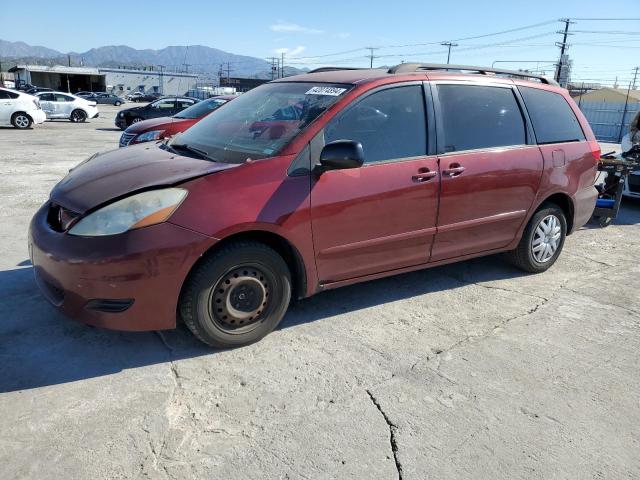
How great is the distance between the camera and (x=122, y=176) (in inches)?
127

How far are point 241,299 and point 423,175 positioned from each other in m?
1.60

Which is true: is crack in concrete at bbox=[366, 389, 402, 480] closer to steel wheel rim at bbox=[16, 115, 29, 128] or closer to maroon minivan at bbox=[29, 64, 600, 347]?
maroon minivan at bbox=[29, 64, 600, 347]

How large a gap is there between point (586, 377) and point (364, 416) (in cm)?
151

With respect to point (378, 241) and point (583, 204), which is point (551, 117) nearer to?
point (583, 204)

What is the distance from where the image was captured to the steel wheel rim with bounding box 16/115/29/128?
19.3 meters

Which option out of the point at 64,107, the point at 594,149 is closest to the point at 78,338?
the point at 594,149

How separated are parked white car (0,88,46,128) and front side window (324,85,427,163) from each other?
1959 cm

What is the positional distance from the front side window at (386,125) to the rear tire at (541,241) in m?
1.58

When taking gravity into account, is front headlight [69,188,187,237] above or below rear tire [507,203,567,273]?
above

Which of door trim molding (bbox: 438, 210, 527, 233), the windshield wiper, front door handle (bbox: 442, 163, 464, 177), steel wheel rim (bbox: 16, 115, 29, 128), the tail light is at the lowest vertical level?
door trim molding (bbox: 438, 210, 527, 233)

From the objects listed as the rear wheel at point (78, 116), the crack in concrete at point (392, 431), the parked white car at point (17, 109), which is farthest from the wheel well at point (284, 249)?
the rear wheel at point (78, 116)

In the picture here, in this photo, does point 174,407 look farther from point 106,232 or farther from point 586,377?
point 586,377

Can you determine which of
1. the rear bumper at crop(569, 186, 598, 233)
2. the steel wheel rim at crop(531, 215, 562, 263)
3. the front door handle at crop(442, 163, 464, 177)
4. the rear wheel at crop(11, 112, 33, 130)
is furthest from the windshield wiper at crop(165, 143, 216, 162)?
the rear wheel at crop(11, 112, 33, 130)

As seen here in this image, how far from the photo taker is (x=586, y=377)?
3201mm
